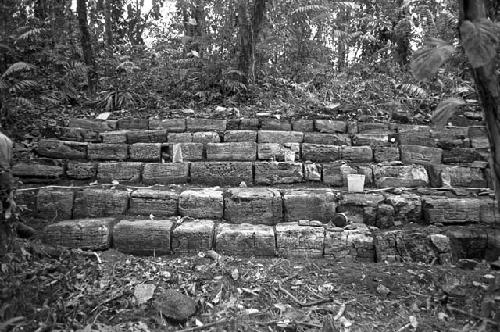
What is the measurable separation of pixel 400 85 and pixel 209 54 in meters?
3.59

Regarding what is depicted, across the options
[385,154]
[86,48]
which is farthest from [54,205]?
[86,48]

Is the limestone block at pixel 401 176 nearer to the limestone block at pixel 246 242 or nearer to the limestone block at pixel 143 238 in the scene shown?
the limestone block at pixel 246 242

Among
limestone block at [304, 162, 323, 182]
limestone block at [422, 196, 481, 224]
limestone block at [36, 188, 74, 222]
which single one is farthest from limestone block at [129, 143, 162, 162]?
limestone block at [422, 196, 481, 224]

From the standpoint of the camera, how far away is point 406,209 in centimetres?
369

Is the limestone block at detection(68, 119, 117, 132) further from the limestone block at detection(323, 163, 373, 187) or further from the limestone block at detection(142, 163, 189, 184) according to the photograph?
the limestone block at detection(323, 163, 373, 187)

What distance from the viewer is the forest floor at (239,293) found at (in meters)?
2.35

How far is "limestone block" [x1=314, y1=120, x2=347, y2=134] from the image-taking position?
207 inches

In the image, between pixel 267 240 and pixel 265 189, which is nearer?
pixel 267 240

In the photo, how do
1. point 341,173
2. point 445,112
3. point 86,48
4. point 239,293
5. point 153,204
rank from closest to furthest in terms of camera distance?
point 445,112, point 239,293, point 153,204, point 341,173, point 86,48

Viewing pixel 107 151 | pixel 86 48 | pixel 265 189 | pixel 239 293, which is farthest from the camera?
pixel 86 48

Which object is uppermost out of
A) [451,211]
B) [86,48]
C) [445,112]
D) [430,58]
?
[86,48]

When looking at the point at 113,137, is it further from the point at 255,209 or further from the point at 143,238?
the point at 255,209

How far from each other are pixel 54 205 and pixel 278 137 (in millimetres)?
2763

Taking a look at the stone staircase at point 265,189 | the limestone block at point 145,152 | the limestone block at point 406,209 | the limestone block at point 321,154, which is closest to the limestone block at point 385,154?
the stone staircase at point 265,189
